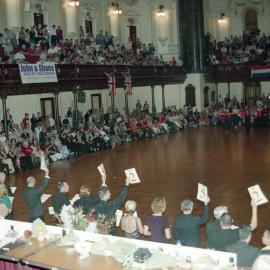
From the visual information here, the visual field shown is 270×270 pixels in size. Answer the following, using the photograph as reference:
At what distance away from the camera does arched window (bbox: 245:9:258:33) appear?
3888 cm

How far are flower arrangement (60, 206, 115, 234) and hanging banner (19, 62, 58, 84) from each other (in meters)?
14.0

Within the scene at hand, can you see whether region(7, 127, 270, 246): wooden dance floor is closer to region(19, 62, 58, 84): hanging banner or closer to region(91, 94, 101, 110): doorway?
region(19, 62, 58, 84): hanging banner

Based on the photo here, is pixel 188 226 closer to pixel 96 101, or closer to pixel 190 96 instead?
pixel 96 101

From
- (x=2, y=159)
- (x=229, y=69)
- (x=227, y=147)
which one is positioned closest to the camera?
(x=2, y=159)

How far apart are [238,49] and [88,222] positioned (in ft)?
104

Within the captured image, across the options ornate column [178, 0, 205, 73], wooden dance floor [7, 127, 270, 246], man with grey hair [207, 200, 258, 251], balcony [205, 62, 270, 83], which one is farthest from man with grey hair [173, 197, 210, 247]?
ornate column [178, 0, 205, 73]

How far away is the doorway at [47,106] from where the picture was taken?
26.4m

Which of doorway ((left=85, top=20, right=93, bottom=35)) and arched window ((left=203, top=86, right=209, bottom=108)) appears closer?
doorway ((left=85, top=20, right=93, bottom=35))

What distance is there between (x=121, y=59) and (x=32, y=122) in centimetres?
843

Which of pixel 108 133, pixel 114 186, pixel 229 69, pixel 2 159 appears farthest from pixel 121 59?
pixel 114 186

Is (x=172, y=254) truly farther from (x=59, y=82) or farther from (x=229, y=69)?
(x=229, y=69)

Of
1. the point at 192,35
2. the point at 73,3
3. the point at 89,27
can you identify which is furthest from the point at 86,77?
the point at 192,35

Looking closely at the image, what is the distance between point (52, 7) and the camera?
28.1 m

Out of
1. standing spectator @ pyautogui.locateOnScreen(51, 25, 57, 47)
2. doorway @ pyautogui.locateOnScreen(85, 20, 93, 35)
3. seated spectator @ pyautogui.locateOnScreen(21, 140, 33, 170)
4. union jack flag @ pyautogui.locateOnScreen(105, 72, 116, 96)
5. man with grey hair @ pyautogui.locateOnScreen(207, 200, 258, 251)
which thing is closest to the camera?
man with grey hair @ pyautogui.locateOnScreen(207, 200, 258, 251)
